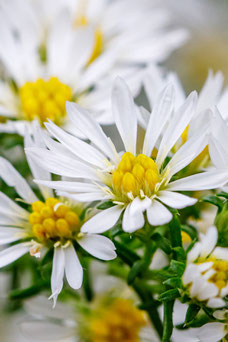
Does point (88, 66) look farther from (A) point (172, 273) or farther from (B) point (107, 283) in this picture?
(A) point (172, 273)

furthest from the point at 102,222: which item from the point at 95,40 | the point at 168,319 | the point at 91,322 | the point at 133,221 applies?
the point at 95,40

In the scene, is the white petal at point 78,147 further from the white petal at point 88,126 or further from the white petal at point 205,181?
the white petal at point 205,181

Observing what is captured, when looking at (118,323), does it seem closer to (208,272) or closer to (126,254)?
(126,254)

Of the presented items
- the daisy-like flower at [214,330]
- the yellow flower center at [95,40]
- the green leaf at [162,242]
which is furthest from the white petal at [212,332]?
the yellow flower center at [95,40]

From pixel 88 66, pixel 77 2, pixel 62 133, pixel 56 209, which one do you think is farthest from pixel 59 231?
pixel 77 2

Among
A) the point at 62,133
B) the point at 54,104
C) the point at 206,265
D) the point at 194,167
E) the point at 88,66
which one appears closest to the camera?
the point at 206,265

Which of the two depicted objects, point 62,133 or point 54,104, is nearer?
point 62,133

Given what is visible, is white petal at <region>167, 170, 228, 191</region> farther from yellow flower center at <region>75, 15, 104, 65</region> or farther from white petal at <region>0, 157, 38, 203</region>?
yellow flower center at <region>75, 15, 104, 65</region>
